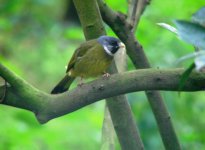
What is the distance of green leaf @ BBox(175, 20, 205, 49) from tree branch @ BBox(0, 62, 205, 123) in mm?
642

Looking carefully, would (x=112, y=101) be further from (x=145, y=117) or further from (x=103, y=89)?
(x=145, y=117)

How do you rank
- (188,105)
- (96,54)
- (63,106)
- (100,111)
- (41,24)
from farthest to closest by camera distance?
(41,24) < (100,111) < (188,105) < (96,54) < (63,106)

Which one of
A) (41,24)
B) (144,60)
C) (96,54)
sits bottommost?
(41,24)

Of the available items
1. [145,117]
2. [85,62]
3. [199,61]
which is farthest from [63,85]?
[199,61]

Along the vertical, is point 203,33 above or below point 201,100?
above

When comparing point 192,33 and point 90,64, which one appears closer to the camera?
point 192,33

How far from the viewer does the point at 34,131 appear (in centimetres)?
482

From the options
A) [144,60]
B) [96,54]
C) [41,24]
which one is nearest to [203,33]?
[144,60]

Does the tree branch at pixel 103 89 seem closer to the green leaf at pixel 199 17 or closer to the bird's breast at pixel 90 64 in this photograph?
the green leaf at pixel 199 17

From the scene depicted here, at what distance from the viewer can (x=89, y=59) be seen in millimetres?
3744

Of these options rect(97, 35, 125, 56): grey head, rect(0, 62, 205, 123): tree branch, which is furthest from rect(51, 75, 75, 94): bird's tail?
rect(0, 62, 205, 123): tree branch

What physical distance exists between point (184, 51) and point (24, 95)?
2.50 m

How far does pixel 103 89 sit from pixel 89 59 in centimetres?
138

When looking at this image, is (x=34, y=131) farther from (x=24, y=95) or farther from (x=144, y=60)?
(x=24, y=95)
